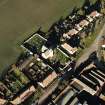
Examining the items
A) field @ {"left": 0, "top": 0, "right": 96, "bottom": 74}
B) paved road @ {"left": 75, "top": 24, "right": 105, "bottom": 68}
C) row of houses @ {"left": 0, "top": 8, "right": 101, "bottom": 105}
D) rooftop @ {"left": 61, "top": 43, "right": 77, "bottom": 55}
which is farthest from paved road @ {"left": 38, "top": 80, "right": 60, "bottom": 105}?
field @ {"left": 0, "top": 0, "right": 96, "bottom": 74}

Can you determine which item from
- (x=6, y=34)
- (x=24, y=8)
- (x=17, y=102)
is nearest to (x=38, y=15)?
(x=24, y=8)

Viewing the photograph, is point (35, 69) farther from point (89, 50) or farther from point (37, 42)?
point (89, 50)

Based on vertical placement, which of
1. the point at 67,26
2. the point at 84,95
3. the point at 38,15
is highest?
the point at 38,15

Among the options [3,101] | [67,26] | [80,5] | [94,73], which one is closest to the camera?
[3,101]

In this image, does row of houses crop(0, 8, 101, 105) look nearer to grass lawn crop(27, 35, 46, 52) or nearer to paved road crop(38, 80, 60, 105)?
grass lawn crop(27, 35, 46, 52)

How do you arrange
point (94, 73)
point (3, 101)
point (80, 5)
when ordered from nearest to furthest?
1. point (3, 101)
2. point (94, 73)
3. point (80, 5)

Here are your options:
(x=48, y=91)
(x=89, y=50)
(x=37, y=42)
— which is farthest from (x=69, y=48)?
(x=48, y=91)

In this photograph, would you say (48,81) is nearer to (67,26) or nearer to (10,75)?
(10,75)

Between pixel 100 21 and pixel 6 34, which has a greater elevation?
pixel 6 34

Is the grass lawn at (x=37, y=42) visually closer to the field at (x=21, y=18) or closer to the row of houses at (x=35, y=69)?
the row of houses at (x=35, y=69)

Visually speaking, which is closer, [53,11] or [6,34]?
[6,34]
